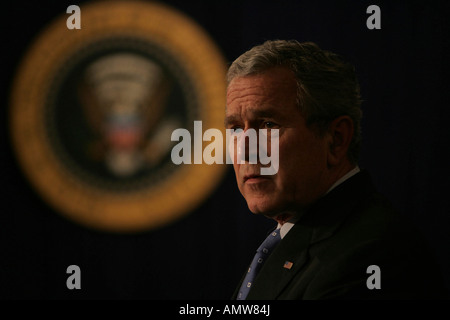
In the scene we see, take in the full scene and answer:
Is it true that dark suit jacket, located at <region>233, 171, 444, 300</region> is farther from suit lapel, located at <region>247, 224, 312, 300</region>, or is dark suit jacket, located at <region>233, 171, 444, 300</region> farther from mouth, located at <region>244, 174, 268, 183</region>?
mouth, located at <region>244, 174, 268, 183</region>

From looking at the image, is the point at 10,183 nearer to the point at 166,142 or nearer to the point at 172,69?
the point at 166,142

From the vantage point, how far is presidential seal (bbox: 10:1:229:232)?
1849 mm

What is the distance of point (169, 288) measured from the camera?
1874 millimetres

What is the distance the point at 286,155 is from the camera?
1076mm

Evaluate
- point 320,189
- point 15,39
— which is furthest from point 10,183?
point 320,189

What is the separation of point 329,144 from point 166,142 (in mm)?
952

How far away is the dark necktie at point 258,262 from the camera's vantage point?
110cm

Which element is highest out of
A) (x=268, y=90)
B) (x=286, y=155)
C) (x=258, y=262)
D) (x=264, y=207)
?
(x=268, y=90)

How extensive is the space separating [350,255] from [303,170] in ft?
0.91

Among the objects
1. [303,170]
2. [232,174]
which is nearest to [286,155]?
[303,170]

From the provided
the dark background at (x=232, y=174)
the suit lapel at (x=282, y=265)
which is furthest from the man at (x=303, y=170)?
→ the dark background at (x=232, y=174)

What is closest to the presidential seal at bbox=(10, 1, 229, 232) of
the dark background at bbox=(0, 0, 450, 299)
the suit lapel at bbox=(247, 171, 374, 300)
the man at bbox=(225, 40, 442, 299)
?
the dark background at bbox=(0, 0, 450, 299)

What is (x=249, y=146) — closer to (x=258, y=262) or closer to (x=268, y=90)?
(x=268, y=90)

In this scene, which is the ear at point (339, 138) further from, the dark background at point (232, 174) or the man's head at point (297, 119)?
the dark background at point (232, 174)
